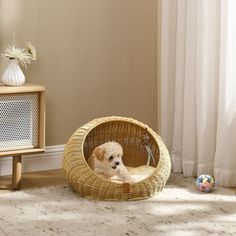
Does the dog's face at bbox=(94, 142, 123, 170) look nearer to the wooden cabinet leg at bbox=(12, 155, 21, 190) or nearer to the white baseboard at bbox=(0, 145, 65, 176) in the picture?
the wooden cabinet leg at bbox=(12, 155, 21, 190)

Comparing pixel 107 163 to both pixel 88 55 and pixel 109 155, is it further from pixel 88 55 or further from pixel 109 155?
pixel 88 55

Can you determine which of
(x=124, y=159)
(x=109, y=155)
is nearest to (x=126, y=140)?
(x=124, y=159)

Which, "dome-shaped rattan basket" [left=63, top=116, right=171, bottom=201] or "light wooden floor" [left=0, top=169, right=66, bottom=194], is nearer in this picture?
"dome-shaped rattan basket" [left=63, top=116, right=171, bottom=201]

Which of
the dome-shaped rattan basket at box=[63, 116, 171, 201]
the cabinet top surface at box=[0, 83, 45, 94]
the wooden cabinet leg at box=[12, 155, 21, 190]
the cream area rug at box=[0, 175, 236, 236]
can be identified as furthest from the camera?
the wooden cabinet leg at box=[12, 155, 21, 190]

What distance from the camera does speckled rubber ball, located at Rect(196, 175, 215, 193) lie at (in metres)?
3.48

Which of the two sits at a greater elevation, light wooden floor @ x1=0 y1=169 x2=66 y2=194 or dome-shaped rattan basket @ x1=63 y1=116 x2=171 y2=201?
dome-shaped rattan basket @ x1=63 y1=116 x2=171 y2=201

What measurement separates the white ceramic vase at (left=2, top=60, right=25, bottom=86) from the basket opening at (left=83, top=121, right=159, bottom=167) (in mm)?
505

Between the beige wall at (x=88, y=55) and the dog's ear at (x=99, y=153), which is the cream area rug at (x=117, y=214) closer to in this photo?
the dog's ear at (x=99, y=153)

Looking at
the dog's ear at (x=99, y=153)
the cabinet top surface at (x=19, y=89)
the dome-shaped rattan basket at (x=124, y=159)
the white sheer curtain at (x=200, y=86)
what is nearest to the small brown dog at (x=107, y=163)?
the dog's ear at (x=99, y=153)

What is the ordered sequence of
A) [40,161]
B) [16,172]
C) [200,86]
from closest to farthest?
[16,172]
[200,86]
[40,161]

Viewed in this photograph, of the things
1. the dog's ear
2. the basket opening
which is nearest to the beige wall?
the basket opening

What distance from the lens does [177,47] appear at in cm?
398

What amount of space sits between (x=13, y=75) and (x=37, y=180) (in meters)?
0.67

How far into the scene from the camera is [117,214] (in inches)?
122
